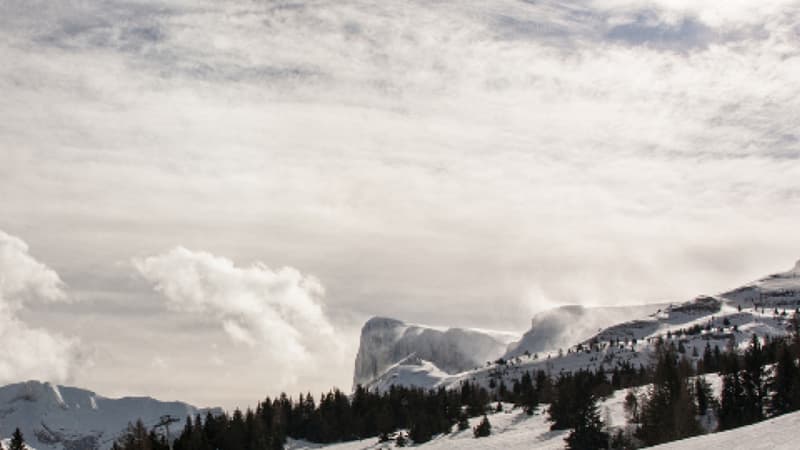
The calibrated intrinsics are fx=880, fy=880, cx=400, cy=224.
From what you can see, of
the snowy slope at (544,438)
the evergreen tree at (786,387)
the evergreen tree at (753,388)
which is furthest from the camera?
the evergreen tree at (753,388)

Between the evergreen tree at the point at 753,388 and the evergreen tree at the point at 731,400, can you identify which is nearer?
the evergreen tree at the point at 731,400

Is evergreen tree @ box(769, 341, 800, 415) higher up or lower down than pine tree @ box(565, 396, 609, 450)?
higher up

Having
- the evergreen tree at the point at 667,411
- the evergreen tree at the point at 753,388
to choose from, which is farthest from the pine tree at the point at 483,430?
the evergreen tree at the point at 753,388

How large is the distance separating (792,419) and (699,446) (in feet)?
21.5

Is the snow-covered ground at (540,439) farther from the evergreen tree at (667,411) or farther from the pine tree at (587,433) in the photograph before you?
the evergreen tree at (667,411)

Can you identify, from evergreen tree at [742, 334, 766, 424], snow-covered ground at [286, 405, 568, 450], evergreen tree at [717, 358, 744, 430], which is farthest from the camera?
snow-covered ground at [286, 405, 568, 450]

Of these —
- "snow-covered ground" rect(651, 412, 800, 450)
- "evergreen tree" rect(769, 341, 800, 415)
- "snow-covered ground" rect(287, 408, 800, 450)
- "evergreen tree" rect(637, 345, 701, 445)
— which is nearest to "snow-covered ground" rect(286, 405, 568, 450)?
"snow-covered ground" rect(287, 408, 800, 450)

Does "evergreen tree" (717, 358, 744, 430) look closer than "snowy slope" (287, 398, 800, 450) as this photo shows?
No

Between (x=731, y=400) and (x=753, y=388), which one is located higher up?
(x=753, y=388)

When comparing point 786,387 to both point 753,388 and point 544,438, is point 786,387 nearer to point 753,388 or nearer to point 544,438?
point 753,388

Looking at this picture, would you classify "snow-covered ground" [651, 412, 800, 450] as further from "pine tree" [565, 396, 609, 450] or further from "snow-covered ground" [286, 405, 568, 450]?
"snow-covered ground" [286, 405, 568, 450]

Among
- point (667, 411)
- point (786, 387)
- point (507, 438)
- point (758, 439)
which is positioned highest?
point (786, 387)

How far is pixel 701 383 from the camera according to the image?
382 ft

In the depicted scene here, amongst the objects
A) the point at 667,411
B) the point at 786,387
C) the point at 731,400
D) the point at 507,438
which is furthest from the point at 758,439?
the point at 507,438
